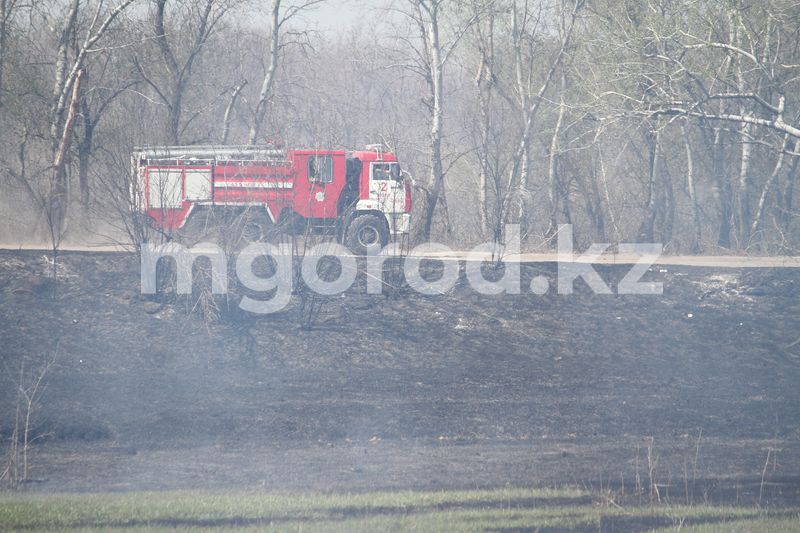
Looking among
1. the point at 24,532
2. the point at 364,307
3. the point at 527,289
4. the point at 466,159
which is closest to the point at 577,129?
the point at 466,159

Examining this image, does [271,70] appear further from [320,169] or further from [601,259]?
[601,259]

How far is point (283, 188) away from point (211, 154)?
3.78 meters

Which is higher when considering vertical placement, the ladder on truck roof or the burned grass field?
the ladder on truck roof

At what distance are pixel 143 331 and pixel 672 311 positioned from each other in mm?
9050

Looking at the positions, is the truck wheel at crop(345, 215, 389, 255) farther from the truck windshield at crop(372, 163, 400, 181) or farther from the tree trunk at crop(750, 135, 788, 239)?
the tree trunk at crop(750, 135, 788, 239)

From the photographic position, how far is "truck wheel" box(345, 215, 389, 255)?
17797 mm

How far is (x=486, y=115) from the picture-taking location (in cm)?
1783

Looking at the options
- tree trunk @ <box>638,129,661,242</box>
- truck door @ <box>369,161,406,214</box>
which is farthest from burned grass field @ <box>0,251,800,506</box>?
tree trunk @ <box>638,129,661,242</box>

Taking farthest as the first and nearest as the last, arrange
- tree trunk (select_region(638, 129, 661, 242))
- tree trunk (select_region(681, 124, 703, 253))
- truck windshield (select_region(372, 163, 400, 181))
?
tree trunk (select_region(638, 129, 661, 242)), tree trunk (select_region(681, 124, 703, 253)), truck windshield (select_region(372, 163, 400, 181))

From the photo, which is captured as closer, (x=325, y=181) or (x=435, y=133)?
(x=325, y=181)

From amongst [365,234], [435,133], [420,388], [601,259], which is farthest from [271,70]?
[420,388]

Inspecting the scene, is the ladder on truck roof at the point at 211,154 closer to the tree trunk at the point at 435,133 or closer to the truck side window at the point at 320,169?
the truck side window at the point at 320,169

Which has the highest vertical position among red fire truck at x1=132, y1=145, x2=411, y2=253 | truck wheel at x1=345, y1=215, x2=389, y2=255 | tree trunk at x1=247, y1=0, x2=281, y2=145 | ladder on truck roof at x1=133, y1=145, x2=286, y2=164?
tree trunk at x1=247, y1=0, x2=281, y2=145

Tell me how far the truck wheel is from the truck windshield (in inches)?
36.2
